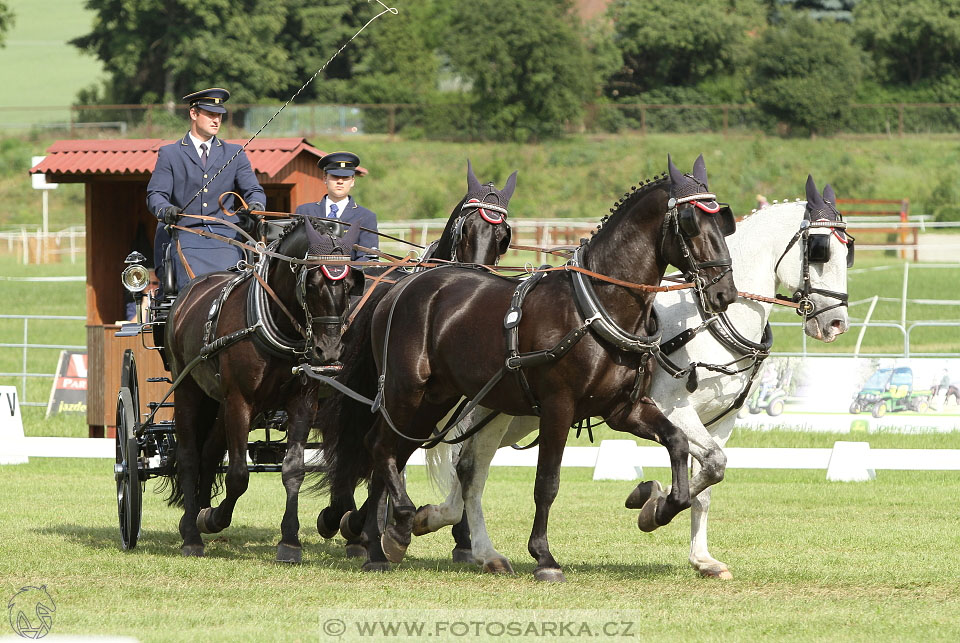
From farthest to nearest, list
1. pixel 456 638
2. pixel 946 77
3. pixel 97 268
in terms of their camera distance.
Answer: pixel 946 77 < pixel 97 268 < pixel 456 638

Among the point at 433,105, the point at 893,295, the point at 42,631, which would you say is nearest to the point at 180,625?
the point at 42,631

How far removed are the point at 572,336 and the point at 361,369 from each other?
5.80 feet

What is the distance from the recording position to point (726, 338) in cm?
739

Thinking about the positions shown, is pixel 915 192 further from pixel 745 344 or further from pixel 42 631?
pixel 42 631

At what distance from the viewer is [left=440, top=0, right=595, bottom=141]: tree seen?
49031 millimetres

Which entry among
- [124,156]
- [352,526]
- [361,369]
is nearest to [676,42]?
[124,156]

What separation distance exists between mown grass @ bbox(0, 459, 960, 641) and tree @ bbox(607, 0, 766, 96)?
46773 millimetres

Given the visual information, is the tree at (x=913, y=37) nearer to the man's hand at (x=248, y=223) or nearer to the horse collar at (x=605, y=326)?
the man's hand at (x=248, y=223)

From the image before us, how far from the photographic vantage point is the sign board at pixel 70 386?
54.2 ft

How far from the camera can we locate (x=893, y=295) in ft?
87.1

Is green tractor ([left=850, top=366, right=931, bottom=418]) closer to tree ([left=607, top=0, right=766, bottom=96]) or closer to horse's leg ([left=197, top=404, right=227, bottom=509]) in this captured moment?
horse's leg ([left=197, top=404, right=227, bottom=509])

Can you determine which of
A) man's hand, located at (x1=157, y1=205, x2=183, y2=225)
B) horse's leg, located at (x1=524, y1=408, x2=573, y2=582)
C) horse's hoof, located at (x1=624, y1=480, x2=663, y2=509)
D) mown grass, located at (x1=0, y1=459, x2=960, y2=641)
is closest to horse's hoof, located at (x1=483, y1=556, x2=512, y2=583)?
mown grass, located at (x1=0, y1=459, x2=960, y2=641)

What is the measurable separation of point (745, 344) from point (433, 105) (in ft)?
141

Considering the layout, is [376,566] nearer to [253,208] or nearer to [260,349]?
[260,349]
